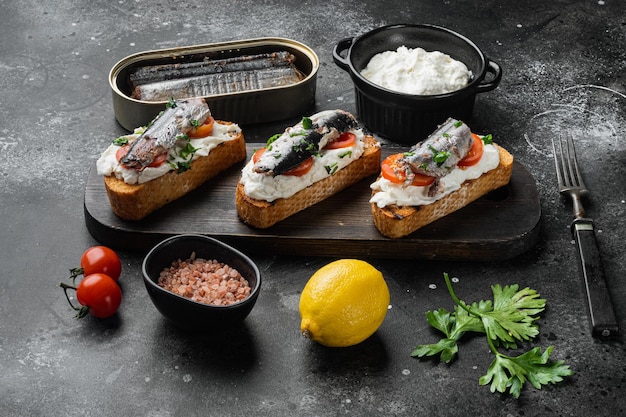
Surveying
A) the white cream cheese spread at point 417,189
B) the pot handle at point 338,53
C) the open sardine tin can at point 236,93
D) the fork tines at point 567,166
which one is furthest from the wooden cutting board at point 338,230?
the pot handle at point 338,53

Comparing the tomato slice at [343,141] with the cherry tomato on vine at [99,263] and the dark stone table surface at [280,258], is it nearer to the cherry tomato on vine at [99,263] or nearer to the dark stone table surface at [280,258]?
the dark stone table surface at [280,258]

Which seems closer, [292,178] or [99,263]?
[99,263]

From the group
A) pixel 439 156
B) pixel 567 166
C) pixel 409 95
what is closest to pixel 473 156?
pixel 439 156

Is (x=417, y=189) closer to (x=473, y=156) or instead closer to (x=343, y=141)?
(x=473, y=156)

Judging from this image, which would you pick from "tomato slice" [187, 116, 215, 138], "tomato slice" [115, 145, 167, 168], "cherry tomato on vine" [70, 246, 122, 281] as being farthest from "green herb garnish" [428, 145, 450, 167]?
"cherry tomato on vine" [70, 246, 122, 281]

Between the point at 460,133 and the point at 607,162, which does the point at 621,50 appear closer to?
the point at 607,162
